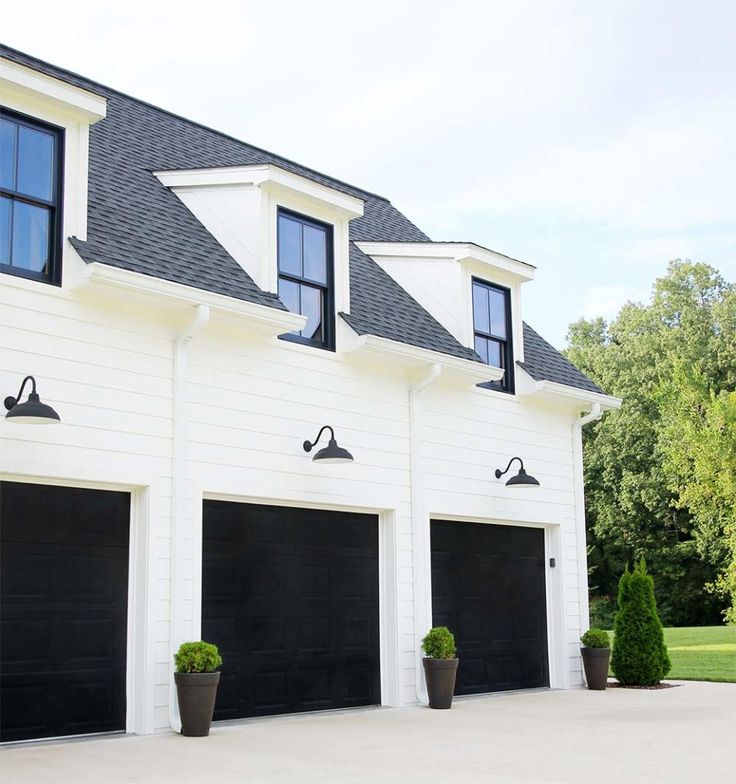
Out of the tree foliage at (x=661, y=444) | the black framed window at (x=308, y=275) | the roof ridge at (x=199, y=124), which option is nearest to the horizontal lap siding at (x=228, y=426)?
the black framed window at (x=308, y=275)

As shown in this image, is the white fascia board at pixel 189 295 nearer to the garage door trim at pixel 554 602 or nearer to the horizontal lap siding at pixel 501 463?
the horizontal lap siding at pixel 501 463

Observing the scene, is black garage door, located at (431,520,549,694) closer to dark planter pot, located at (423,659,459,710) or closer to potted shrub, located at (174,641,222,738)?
dark planter pot, located at (423,659,459,710)

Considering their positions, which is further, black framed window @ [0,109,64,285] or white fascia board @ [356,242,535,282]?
white fascia board @ [356,242,535,282]

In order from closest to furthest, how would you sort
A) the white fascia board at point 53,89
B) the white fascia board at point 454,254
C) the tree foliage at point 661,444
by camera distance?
1. the white fascia board at point 53,89
2. the white fascia board at point 454,254
3. the tree foliage at point 661,444

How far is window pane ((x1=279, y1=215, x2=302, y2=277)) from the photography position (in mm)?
11781

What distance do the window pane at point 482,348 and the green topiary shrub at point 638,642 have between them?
394 cm

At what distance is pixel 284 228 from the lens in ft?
38.8

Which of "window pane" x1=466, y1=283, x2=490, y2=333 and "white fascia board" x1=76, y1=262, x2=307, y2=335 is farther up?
"window pane" x1=466, y1=283, x2=490, y2=333

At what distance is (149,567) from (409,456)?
402 centimetres

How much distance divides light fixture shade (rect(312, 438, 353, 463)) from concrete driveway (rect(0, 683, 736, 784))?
2626 mm

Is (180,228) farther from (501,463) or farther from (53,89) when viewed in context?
(501,463)

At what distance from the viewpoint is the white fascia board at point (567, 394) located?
14594 mm

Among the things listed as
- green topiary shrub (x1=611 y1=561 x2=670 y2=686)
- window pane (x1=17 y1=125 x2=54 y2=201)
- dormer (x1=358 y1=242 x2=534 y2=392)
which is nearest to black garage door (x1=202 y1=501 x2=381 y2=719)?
dormer (x1=358 y1=242 x2=534 y2=392)

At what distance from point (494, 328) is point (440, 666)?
497 cm
